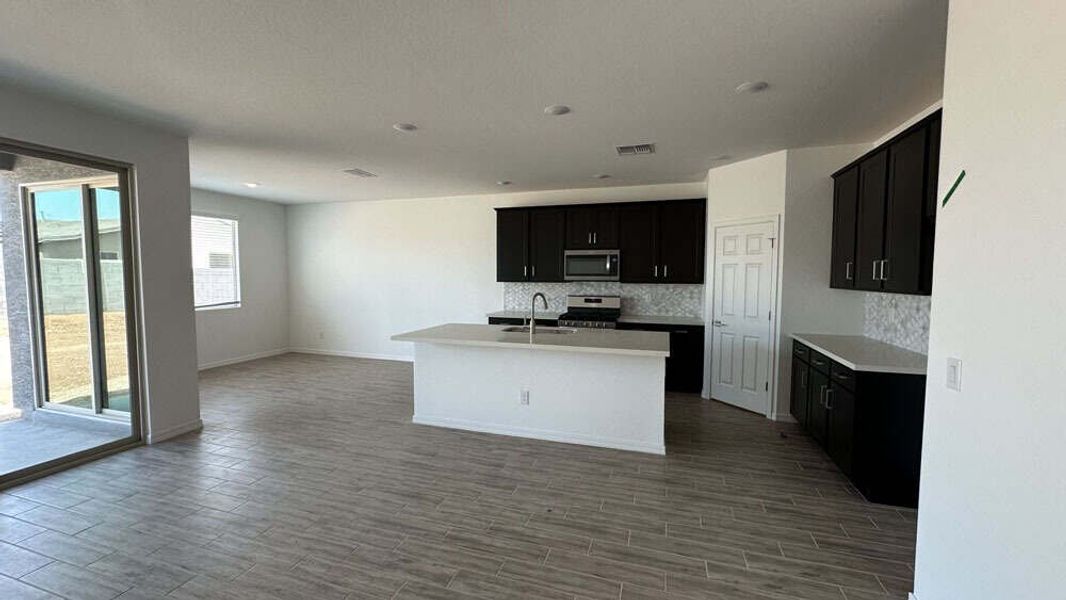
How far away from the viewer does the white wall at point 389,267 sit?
6.66m

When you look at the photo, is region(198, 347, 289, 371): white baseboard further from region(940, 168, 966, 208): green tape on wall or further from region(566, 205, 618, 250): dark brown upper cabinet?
region(940, 168, 966, 208): green tape on wall

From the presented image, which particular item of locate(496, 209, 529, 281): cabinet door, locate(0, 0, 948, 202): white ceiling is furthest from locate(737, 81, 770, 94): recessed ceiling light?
locate(496, 209, 529, 281): cabinet door

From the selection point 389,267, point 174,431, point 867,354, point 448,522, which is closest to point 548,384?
point 448,522

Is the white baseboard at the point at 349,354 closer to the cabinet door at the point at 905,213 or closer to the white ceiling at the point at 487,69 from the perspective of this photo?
the white ceiling at the point at 487,69

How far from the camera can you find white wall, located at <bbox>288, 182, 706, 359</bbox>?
6656 millimetres

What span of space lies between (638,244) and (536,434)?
292cm

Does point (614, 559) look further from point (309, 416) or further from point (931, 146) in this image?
point (309, 416)

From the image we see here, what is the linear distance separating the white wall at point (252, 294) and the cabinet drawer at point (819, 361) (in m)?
7.44

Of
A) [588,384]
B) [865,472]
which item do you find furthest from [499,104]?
[865,472]

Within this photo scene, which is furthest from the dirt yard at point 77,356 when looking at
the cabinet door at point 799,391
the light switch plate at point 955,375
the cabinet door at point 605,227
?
the cabinet door at point 799,391

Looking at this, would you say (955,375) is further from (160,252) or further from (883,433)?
(160,252)

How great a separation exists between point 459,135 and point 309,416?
3.08 metres

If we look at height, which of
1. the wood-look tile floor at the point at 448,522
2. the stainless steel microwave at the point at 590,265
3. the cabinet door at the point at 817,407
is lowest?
the wood-look tile floor at the point at 448,522

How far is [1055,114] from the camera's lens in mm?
1221
